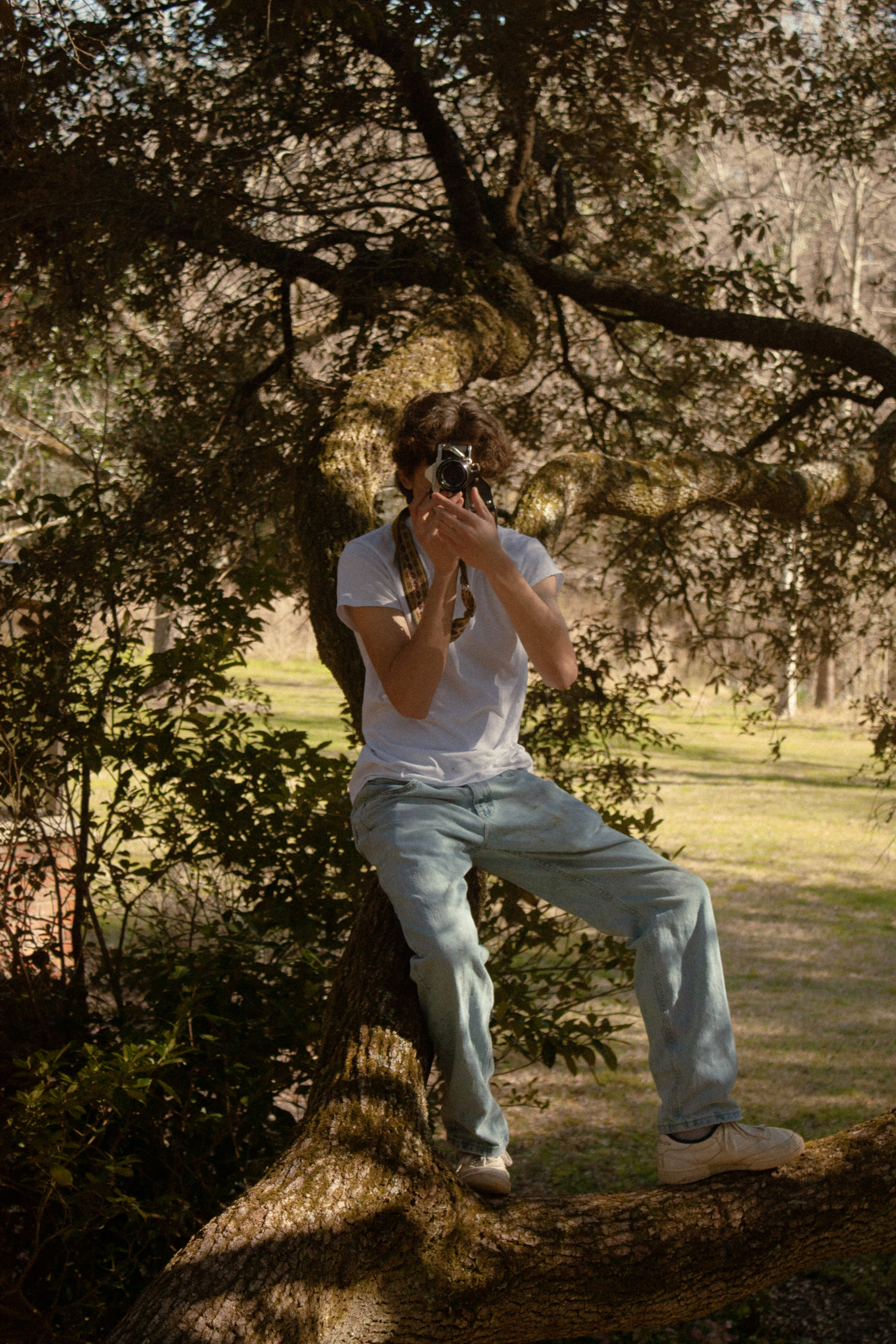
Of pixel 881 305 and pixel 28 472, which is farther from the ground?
pixel 881 305

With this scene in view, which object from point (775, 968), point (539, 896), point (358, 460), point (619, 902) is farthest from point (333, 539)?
point (775, 968)

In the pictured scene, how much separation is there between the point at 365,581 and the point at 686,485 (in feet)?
6.34

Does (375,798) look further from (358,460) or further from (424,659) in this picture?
(358,460)

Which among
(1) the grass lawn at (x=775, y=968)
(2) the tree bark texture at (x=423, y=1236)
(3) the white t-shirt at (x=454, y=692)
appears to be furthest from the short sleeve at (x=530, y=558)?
(1) the grass lawn at (x=775, y=968)

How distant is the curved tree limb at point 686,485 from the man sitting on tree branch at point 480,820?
0.74m

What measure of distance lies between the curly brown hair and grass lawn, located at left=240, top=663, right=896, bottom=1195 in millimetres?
3957

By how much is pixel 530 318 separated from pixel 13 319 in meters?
2.50

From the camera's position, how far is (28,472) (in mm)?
14266

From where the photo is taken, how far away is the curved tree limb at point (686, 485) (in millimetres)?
3451

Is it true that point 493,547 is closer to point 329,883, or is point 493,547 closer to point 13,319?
point 329,883

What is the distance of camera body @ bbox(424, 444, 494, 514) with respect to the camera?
2396 millimetres

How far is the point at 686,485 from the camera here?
13.3ft

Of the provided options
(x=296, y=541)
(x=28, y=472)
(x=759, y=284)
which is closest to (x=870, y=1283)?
(x=296, y=541)

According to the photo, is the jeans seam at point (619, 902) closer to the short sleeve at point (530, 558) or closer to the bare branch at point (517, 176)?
the short sleeve at point (530, 558)
